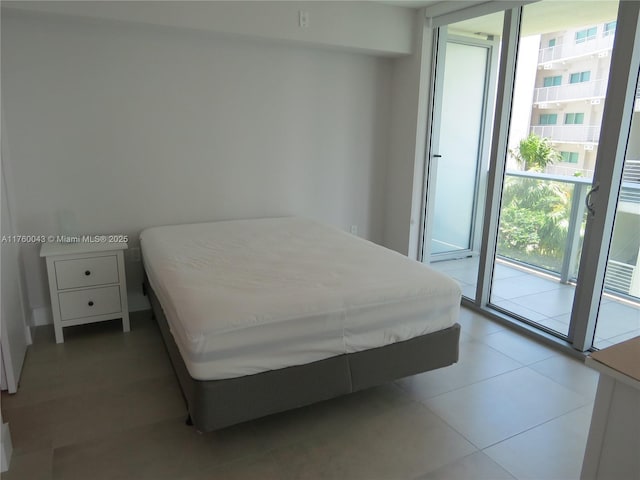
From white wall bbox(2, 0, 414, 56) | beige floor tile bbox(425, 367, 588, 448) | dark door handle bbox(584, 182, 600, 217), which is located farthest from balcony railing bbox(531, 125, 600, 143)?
beige floor tile bbox(425, 367, 588, 448)

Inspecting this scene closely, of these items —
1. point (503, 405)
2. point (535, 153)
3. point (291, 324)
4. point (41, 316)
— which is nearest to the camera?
point (291, 324)

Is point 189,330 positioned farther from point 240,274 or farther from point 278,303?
point 240,274

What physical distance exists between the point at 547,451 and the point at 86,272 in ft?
9.49

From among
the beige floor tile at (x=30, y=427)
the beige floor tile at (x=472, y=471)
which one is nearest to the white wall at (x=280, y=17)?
the beige floor tile at (x=30, y=427)

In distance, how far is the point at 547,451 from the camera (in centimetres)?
206

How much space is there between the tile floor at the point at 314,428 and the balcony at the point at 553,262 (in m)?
0.50

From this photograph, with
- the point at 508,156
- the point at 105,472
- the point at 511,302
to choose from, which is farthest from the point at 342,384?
the point at 508,156

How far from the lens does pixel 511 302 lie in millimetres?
3678

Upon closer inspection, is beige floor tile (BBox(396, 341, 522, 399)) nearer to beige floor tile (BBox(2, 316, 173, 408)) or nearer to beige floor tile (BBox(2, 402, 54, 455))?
beige floor tile (BBox(2, 316, 173, 408))

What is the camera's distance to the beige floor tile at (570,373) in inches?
102

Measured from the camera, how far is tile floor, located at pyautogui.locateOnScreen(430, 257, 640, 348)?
2953 mm

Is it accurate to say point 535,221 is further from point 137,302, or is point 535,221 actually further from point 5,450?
point 5,450

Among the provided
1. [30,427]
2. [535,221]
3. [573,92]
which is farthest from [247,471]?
[573,92]

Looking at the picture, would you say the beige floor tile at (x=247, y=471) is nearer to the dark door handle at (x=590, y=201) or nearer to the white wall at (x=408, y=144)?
the dark door handle at (x=590, y=201)
